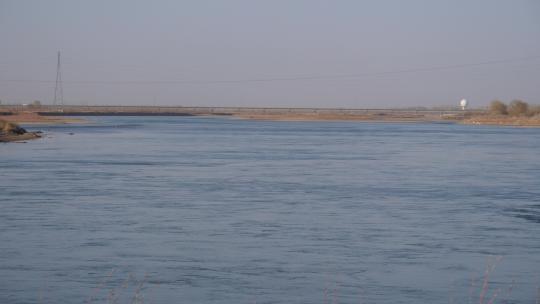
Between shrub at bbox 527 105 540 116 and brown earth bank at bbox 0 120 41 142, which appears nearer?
brown earth bank at bbox 0 120 41 142

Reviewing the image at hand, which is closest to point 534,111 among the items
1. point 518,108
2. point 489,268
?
point 518,108

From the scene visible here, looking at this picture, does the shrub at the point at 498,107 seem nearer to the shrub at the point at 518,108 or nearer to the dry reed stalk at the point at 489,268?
the shrub at the point at 518,108

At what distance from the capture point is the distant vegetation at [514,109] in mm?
125750

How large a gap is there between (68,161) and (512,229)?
21.5m

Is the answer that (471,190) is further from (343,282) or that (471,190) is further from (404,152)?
(404,152)

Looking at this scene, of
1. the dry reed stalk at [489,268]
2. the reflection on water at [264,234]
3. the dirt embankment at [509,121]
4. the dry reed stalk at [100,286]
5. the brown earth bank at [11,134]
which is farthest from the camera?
the dirt embankment at [509,121]

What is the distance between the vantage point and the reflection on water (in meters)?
11.8

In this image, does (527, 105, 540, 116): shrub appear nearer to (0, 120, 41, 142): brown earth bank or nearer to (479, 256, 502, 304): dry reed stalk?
Answer: (0, 120, 41, 142): brown earth bank

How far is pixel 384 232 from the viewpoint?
1633 centimetres

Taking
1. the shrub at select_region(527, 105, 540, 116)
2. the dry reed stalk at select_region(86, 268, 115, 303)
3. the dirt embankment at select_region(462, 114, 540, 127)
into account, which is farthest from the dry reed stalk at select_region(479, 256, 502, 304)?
the shrub at select_region(527, 105, 540, 116)

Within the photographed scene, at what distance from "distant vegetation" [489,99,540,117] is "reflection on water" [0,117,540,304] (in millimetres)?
100208

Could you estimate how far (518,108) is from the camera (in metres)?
128

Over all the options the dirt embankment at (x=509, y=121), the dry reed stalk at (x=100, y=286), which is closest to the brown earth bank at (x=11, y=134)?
the dry reed stalk at (x=100, y=286)

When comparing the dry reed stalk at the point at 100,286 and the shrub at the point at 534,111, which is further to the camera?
the shrub at the point at 534,111
